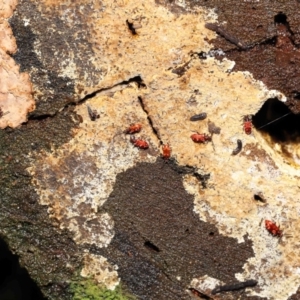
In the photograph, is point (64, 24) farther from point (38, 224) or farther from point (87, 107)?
point (38, 224)

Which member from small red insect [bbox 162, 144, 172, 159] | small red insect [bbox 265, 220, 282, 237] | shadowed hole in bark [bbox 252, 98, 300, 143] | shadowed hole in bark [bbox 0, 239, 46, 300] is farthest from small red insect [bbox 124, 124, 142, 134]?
shadowed hole in bark [bbox 0, 239, 46, 300]

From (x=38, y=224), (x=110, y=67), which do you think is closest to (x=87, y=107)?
(x=110, y=67)

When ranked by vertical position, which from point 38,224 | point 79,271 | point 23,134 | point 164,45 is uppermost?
point 164,45

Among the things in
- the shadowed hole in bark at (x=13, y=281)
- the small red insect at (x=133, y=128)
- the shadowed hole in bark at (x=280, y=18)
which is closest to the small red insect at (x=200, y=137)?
the small red insect at (x=133, y=128)

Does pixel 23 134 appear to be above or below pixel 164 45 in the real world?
below

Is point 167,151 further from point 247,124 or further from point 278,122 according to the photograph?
point 278,122

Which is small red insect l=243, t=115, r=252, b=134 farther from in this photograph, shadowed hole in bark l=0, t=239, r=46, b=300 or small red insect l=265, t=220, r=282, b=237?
shadowed hole in bark l=0, t=239, r=46, b=300
